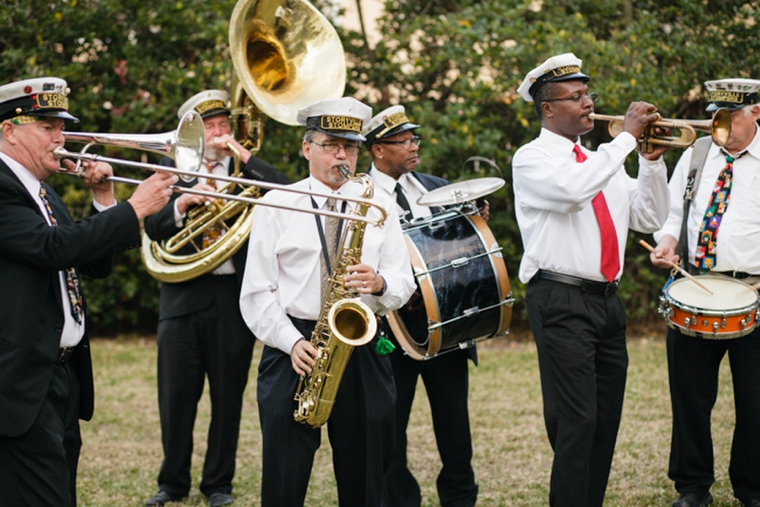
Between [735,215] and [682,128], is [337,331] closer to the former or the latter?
[682,128]

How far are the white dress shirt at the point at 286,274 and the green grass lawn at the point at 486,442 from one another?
2.01 m

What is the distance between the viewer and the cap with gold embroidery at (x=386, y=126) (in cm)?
567

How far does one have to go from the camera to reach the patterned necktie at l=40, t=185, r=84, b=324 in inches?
161

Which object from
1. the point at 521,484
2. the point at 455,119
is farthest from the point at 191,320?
the point at 455,119

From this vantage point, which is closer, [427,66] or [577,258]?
[577,258]

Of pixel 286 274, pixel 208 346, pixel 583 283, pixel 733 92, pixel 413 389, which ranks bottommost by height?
pixel 413 389

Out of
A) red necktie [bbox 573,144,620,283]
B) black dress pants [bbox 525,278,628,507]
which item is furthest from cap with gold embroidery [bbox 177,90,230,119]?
red necktie [bbox 573,144,620,283]

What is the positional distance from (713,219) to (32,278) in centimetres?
372

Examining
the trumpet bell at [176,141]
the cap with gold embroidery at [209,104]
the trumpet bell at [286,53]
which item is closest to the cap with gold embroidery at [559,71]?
Answer: the trumpet bell at [286,53]

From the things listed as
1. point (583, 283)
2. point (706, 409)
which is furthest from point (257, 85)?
point (706, 409)

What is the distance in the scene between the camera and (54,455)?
3.82 metres

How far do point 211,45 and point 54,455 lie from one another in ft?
26.2

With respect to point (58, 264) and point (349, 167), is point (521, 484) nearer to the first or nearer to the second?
point (349, 167)

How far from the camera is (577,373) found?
15.2 feet
